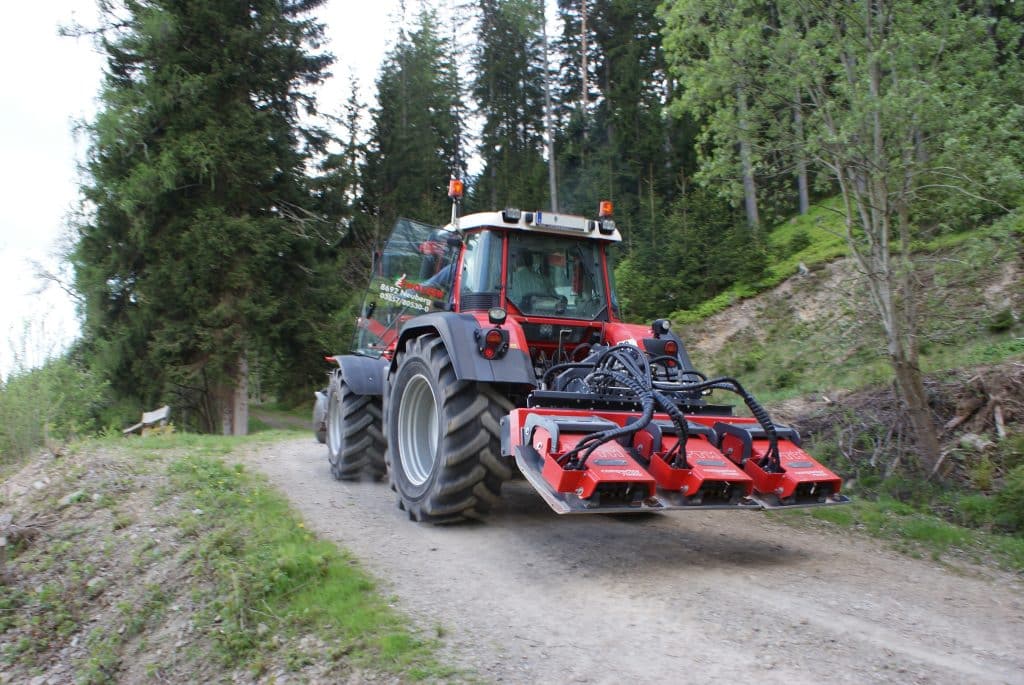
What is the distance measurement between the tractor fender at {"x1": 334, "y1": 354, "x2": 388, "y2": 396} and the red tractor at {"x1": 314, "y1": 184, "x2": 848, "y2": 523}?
2 centimetres

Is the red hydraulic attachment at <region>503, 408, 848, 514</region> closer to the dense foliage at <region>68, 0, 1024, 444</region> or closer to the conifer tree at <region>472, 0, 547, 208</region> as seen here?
the dense foliage at <region>68, 0, 1024, 444</region>

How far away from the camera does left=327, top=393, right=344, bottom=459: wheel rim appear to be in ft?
27.9

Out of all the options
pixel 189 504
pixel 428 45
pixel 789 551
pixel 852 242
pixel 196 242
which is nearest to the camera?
pixel 789 551

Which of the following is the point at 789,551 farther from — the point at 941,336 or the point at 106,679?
the point at 106,679

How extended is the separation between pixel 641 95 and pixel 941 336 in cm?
1864

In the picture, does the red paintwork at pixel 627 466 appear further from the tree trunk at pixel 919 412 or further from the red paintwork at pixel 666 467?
the tree trunk at pixel 919 412

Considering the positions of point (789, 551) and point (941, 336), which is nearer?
point (789, 551)

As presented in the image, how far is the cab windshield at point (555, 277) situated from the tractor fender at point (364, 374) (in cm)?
204

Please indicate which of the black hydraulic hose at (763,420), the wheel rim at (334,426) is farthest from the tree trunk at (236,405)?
the black hydraulic hose at (763,420)

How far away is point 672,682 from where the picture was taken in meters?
3.28

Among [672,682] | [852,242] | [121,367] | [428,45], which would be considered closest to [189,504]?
[672,682]

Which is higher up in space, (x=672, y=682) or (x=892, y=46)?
(x=892, y=46)

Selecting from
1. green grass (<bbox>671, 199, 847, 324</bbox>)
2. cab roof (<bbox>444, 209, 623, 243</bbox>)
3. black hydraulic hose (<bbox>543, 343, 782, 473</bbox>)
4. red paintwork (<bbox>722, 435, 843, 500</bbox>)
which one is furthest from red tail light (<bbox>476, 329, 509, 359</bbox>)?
green grass (<bbox>671, 199, 847, 324</bbox>)

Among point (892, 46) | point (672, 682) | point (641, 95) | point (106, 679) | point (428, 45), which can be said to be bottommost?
point (106, 679)
